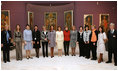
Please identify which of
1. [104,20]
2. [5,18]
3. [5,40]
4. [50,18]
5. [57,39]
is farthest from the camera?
[50,18]

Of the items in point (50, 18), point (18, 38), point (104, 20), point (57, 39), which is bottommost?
point (57, 39)

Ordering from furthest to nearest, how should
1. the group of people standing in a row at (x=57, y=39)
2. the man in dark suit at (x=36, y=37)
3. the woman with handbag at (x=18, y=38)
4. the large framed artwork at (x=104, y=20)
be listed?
the large framed artwork at (x=104, y=20) < the man in dark suit at (x=36, y=37) < the woman with handbag at (x=18, y=38) < the group of people standing in a row at (x=57, y=39)

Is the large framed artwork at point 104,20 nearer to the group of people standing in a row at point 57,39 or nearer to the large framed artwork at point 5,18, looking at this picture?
the group of people standing in a row at point 57,39

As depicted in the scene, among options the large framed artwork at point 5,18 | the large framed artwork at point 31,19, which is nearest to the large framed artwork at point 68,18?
the large framed artwork at point 31,19

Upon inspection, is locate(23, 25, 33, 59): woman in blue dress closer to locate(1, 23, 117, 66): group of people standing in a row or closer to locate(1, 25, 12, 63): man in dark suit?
locate(1, 23, 117, 66): group of people standing in a row

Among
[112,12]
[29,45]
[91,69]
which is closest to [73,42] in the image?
[29,45]

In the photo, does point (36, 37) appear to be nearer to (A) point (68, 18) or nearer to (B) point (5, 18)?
(B) point (5, 18)

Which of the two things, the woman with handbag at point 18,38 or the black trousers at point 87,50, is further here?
the black trousers at point 87,50

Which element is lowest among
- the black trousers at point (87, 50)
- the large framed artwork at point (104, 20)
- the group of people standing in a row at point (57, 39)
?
the black trousers at point (87, 50)

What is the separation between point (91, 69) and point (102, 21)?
7797mm

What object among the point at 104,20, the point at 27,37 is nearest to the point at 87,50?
the point at 27,37

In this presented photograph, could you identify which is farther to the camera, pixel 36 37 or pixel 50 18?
pixel 50 18

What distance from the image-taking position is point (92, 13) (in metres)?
13.2

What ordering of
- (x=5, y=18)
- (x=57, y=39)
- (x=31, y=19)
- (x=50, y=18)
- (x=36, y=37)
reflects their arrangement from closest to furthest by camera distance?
(x=36, y=37) → (x=57, y=39) → (x=5, y=18) → (x=31, y=19) → (x=50, y=18)
